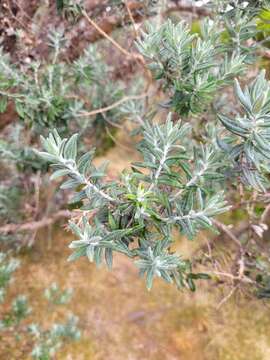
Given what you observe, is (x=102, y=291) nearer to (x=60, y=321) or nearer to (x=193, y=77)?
(x=60, y=321)

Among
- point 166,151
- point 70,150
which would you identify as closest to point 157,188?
point 166,151

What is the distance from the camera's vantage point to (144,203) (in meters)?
0.70

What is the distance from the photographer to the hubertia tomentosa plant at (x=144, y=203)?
707mm

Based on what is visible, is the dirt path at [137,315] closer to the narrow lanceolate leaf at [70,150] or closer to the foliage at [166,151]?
the foliage at [166,151]

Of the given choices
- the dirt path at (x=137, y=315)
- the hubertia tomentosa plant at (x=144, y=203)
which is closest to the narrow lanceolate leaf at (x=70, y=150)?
the hubertia tomentosa plant at (x=144, y=203)

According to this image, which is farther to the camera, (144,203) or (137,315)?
(137,315)

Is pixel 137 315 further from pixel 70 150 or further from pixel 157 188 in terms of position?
pixel 70 150

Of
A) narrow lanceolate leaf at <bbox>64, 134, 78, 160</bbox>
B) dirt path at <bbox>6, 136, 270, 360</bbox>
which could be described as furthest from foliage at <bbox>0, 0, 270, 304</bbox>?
dirt path at <bbox>6, 136, 270, 360</bbox>

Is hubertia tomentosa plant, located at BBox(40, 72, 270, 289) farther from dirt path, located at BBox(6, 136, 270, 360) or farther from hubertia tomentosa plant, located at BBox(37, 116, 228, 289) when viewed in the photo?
dirt path, located at BBox(6, 136, 270, 360)

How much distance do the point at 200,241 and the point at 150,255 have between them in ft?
3.42

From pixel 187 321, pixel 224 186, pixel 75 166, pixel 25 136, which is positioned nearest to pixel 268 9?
pixel 224 186

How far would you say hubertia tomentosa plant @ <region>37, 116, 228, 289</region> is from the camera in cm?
71

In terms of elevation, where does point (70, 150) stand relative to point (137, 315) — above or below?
above

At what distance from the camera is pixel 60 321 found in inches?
60.2
